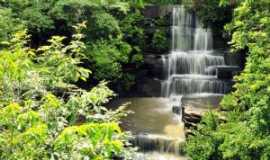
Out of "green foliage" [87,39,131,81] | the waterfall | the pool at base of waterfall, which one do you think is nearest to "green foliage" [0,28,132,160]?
the pool at base of waterfall

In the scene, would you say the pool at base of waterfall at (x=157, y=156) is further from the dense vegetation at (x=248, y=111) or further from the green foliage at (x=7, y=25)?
the green foliage at (x=7, y=25)

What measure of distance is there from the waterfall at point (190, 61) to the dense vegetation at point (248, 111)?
6.44 metres

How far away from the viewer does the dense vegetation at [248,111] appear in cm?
915

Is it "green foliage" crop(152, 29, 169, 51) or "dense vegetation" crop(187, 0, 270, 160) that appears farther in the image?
"green foliage" crop(152, 29, 169, 51)

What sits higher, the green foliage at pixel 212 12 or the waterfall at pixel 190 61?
the green foliage at pixel 212 12

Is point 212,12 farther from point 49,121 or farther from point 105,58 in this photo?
point 49,121

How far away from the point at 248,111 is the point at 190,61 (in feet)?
29.5

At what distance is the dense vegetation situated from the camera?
360 inches

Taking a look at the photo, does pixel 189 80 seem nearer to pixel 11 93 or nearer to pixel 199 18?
pixel 199 18

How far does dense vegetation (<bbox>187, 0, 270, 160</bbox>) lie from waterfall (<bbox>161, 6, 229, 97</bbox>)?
6445 millimetres

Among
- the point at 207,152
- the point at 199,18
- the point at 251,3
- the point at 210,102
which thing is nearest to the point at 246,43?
the point at 251,3

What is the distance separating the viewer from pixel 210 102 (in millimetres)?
14711

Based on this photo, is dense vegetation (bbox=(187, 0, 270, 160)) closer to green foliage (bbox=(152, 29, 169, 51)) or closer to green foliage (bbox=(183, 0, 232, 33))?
green foliage (bbox=(152, 29, 169, 51))

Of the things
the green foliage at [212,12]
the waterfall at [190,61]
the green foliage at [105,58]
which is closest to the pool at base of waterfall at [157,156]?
the green foliage at [105,58]
